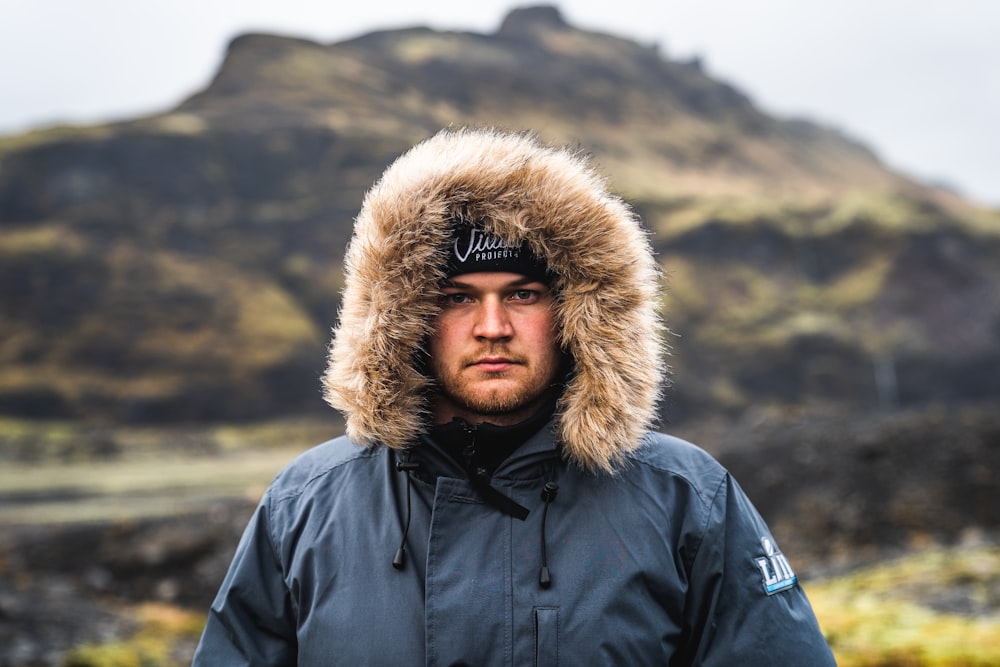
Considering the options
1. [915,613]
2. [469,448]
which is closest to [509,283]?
[469,448]

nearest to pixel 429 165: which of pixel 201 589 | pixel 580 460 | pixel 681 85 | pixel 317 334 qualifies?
pixel 580 460

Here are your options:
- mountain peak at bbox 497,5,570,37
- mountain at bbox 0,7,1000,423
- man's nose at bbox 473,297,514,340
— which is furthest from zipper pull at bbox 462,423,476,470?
mountain peak at bbox 497,5,570,37

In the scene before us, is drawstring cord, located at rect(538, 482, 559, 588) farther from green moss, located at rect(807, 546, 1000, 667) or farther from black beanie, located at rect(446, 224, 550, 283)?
green moss, located at rect(807, 546, 1000, 667)

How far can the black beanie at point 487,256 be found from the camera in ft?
9.16

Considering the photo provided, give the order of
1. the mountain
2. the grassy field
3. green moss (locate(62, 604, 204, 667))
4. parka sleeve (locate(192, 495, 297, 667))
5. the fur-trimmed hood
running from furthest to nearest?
the mountain → green moss (locate(62, 604, 204, 667)) → the grassy field → the fur-trimmed hood → parka sleeve (locate(192, 495, 297, 667))

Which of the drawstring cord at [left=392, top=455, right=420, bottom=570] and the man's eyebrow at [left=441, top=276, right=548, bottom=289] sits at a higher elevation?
the man's eyebrow at [left=441, top=276, right=548, bottom=289]

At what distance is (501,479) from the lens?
2.59m

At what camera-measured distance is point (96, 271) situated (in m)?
74.2

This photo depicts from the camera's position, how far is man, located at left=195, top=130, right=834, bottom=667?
244cm

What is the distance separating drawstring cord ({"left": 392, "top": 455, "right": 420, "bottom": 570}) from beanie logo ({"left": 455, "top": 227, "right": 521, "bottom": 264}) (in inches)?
28.3

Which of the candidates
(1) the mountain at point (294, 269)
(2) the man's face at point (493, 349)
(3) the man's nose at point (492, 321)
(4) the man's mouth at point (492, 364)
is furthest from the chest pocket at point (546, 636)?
(1) the mountain at point (294, 269)

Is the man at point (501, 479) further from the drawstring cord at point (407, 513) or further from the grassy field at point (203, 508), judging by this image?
the grassy field at point (203, 508)

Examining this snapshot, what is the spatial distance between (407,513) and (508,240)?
972 millimetres

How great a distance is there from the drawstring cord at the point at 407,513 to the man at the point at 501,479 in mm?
11
